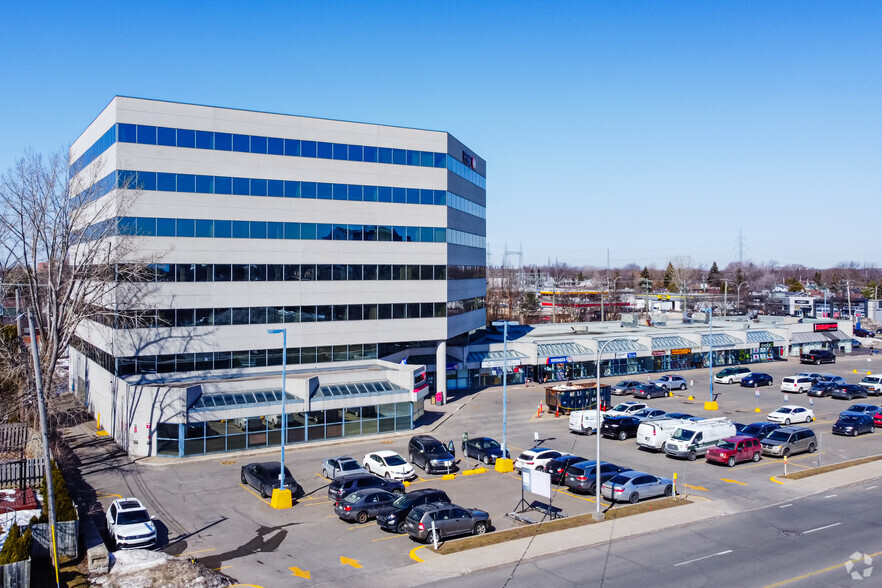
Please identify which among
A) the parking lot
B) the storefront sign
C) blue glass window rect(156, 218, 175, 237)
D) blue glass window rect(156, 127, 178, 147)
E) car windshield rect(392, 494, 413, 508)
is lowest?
the parking lot

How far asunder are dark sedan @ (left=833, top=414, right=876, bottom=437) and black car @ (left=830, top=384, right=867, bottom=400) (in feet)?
46.8

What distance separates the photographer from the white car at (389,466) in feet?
110

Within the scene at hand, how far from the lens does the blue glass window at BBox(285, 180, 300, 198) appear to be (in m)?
45.9

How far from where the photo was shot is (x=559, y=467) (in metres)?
33.5

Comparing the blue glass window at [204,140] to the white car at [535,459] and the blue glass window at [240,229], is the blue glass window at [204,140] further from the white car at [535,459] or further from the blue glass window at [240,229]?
the white car at [535,459]

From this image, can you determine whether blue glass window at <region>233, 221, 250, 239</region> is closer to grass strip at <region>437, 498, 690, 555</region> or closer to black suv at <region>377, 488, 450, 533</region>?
black suv at <region>377, 488, 450, 533</region>

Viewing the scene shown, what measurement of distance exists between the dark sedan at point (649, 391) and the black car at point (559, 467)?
2566cm

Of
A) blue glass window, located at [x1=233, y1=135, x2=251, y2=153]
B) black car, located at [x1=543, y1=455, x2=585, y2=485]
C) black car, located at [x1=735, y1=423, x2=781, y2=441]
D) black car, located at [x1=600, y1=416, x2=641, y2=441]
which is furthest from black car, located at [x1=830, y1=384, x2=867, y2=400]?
blue glass window, located at [x1=233, y1=135, x2=251, y2=153]

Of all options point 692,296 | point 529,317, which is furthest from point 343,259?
point 692,296

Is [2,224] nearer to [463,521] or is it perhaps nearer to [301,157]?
[301,157]

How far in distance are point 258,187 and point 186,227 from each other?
5388 millimetres

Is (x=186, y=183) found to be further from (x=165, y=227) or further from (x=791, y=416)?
(x=791, y=416)

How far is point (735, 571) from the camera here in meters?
21.4

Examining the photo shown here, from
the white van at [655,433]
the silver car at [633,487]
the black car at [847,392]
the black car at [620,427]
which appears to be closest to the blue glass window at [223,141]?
the black car at [620,427]
